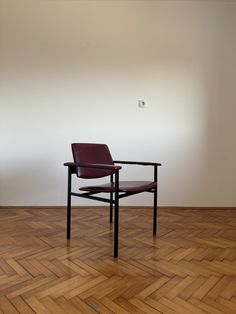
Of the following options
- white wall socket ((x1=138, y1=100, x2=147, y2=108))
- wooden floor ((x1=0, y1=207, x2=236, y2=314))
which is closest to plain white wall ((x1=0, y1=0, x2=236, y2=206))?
white wall socket ((x1=138, y1=100, x2=147, y2=108))

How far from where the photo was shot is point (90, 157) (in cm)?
243

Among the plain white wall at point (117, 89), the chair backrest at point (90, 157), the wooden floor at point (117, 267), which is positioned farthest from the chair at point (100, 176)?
the plain white wall at point (117, 89)

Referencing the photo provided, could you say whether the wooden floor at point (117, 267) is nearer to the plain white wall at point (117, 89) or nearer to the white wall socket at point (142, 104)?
the plain white wall at point (117, 89)

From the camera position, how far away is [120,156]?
325 centimetres

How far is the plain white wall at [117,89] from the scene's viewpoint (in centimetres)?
315

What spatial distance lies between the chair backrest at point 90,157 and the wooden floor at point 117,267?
523 millimetres

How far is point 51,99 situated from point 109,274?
86.9 inches

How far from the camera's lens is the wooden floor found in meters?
1.32

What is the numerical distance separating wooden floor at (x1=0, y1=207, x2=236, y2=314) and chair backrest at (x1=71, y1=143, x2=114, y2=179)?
1.72 feet

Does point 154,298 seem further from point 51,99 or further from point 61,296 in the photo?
point 51,99

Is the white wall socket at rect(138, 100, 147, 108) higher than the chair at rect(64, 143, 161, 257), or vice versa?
the white wall socket at rect(138, 100, 147, 108)

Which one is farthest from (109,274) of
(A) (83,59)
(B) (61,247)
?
(A) (83,59)

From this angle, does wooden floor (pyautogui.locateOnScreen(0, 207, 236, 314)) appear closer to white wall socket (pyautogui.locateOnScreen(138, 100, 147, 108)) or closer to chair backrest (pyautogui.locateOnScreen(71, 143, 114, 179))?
chair backrest (pyautogui.locateOnScreen(71, 143, 114, 179))

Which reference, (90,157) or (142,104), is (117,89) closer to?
(142,104)
